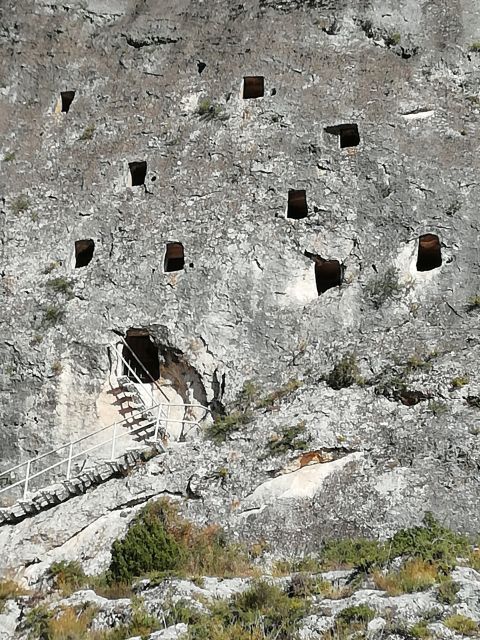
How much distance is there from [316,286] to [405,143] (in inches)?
194

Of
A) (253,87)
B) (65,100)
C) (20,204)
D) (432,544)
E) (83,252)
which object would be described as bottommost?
(432,544)

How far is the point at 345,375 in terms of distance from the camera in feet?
59.5

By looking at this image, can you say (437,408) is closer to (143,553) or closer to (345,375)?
(345,375)

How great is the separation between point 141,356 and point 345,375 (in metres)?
6.05

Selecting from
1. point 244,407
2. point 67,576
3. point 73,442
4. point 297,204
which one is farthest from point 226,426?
point 297,204

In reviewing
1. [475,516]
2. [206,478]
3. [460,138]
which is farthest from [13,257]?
[475,516]

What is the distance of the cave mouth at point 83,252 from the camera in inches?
918

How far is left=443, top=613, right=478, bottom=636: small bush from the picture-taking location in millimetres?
11086

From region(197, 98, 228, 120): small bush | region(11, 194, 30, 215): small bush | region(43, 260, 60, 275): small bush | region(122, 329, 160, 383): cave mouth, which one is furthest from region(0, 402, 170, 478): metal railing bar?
region(197, 98, 228, 120): small bush

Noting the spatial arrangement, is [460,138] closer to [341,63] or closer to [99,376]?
[341,63]

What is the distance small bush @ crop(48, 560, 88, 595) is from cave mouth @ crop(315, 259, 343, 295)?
9305mm

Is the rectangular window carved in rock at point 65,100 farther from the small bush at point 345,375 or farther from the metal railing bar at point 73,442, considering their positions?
the small bush at point 345,375

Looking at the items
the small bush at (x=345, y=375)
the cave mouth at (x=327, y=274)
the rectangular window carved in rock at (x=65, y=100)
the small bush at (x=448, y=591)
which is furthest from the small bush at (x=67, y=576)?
the rectangular window carved in rock at (x=65, y=100)

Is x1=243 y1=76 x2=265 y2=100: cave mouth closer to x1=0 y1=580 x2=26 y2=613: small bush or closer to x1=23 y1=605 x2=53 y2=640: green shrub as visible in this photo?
x1=0 y1=580 x2=26 y2=613: small bush
